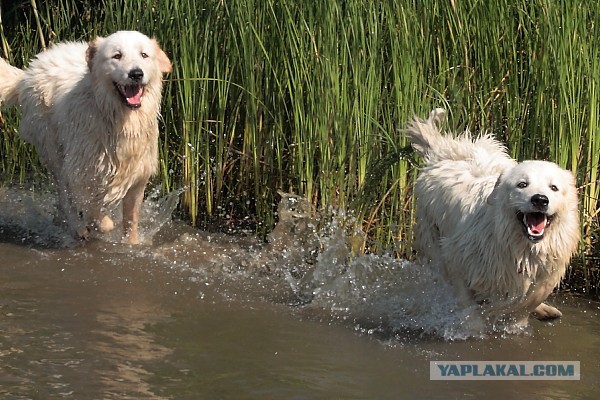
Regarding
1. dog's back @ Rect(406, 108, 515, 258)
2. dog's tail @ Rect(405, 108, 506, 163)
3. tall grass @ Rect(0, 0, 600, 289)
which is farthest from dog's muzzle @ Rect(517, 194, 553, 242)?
tall grass @ Rect(0, 0, 600, 289)

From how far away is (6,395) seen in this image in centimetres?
461

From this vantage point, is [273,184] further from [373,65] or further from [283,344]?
[283,344]

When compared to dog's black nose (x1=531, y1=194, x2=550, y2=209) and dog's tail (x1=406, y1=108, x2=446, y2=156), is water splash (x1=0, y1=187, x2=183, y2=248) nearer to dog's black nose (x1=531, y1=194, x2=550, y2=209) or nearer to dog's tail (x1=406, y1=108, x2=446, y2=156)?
dog's tail (x1=406, y1=108, x2=446, y2=156)

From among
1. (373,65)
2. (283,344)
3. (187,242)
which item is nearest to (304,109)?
(373,65)

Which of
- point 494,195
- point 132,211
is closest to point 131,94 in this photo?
point 132,211

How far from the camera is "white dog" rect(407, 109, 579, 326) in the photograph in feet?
18.6

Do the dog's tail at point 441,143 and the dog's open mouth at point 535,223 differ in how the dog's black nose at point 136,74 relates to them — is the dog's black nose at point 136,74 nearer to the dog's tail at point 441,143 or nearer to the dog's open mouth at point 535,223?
the dog's tail at point 441,143

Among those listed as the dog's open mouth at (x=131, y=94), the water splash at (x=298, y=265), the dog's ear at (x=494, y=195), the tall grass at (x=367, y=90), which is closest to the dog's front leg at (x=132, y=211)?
the water splash at (x=298, y=265)

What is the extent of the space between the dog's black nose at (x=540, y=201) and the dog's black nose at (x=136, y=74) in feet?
9.84

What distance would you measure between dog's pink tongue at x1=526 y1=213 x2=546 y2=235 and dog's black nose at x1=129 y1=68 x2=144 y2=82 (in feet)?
9.71

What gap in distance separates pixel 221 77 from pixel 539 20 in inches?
100

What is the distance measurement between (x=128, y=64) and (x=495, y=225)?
2.87 meters

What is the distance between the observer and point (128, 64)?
7066mm

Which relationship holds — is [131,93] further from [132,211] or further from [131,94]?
[132,211]
